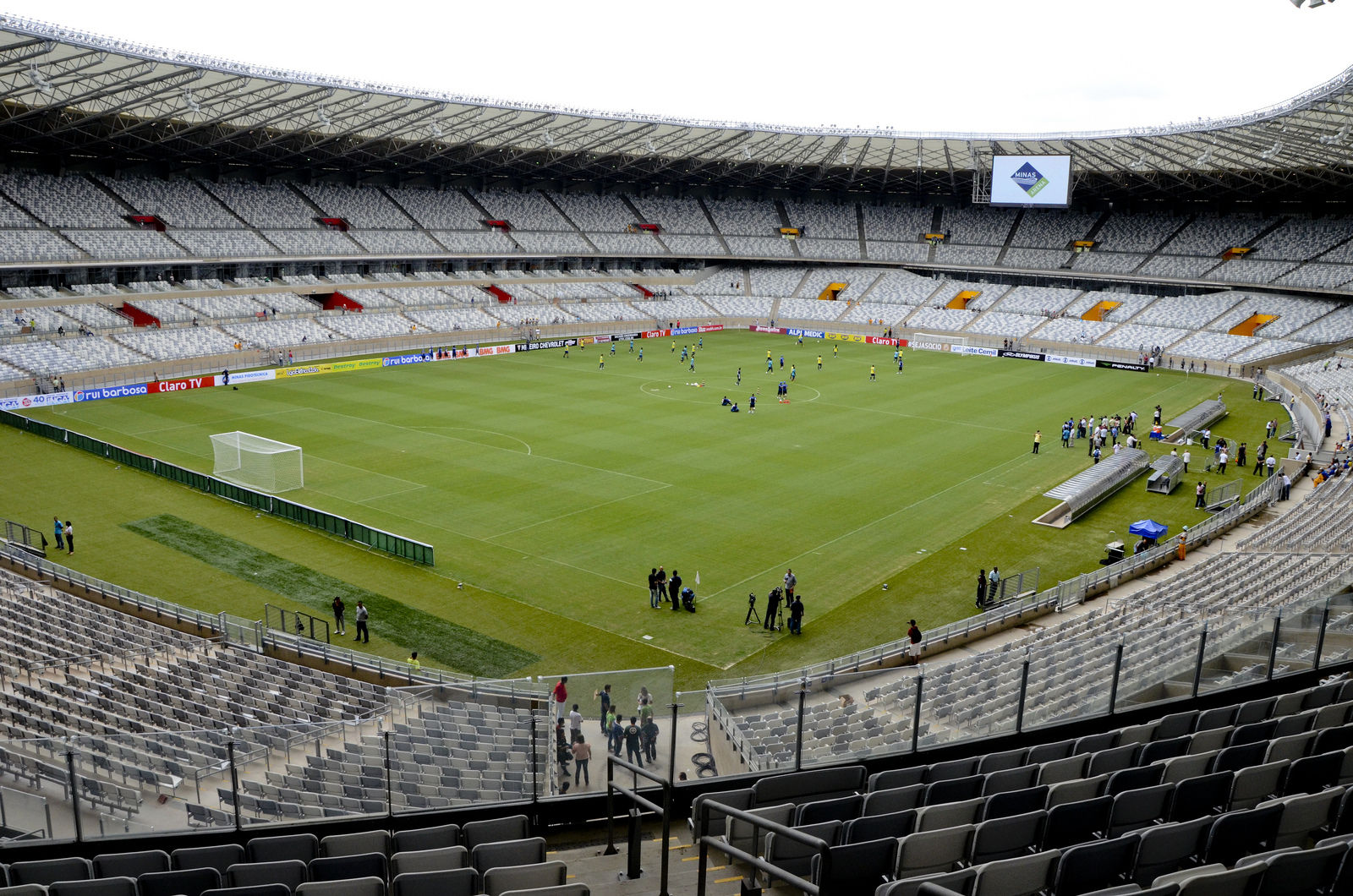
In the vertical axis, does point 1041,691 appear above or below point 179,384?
above

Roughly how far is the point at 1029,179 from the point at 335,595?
239ft

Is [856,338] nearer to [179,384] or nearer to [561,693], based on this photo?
[179,384]

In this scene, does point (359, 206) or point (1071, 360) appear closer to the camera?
point (1071, 360)

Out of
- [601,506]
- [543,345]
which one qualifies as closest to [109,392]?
[543,345]

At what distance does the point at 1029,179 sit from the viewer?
8281 cm

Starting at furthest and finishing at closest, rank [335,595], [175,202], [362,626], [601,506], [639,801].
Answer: [175,202], [601,506], [335,595], [362,626], [639,801]

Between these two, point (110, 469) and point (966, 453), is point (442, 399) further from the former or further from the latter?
point (966, 453)

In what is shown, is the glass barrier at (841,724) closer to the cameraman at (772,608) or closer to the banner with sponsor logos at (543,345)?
the cameraman at (772,608)

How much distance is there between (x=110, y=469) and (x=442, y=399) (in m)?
18.1

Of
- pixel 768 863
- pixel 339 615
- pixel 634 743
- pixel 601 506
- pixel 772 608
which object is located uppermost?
pixel 768 863

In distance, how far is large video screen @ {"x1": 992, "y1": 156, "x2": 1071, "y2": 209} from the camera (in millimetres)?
81312

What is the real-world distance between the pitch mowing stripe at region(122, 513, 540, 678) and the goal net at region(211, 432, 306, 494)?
385 cm

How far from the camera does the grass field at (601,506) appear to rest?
84.7 ft

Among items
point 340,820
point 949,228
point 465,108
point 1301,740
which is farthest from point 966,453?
point 949,228
